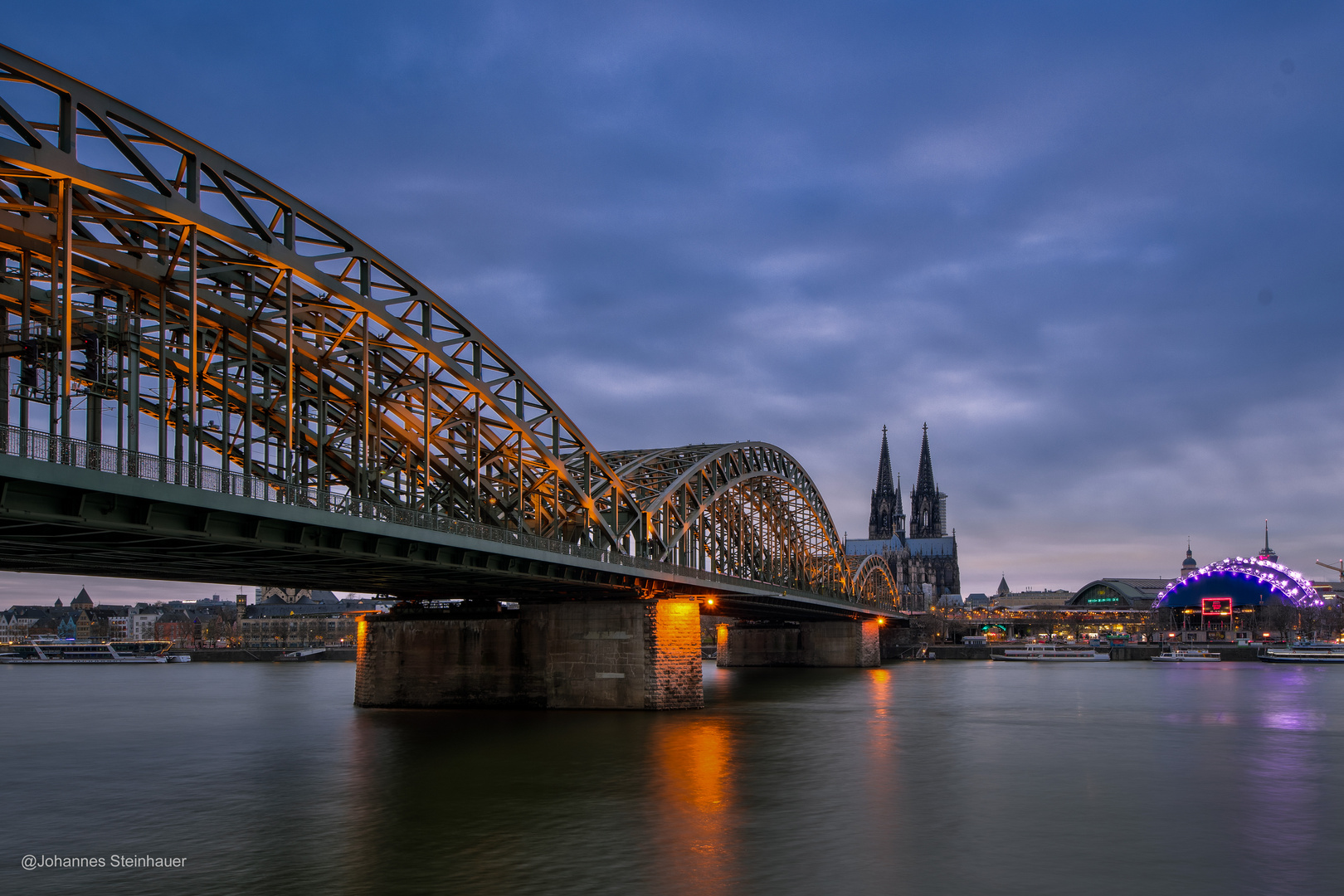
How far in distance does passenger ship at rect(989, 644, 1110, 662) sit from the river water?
108 m

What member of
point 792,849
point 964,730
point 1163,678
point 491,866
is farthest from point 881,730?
point 1163,678

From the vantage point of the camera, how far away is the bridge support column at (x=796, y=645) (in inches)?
5659

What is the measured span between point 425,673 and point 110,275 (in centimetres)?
3601

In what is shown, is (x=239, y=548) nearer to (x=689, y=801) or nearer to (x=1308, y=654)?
(x=689, y=801)

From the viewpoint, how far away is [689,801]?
35531mm

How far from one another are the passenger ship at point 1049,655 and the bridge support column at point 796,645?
4095 centimetres

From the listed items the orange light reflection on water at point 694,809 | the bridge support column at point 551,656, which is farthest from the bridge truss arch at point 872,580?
the orange light reflection on water at point 694,809

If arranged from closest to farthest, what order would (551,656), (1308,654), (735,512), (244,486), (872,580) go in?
1. (244,486)
2. (551,656)
3. (735,512)
4. (1308,654)
5. (872,580)

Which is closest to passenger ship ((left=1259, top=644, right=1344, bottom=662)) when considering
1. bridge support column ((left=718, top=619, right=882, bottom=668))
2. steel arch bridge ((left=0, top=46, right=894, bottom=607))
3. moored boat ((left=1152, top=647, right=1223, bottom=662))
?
moored boat ((left=1152, top=647, right=1223, bottom=662))

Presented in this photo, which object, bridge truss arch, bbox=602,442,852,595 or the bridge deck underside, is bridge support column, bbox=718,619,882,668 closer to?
bridge truss arch, bbox=602,442,852,595

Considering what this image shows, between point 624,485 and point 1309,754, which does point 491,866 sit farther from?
point 624,485

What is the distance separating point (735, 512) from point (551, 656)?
39.6 m

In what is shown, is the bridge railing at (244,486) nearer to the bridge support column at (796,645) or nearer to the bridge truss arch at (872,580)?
the bridge support column at (796,645)

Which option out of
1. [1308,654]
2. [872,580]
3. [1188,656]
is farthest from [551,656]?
[1188,656]
